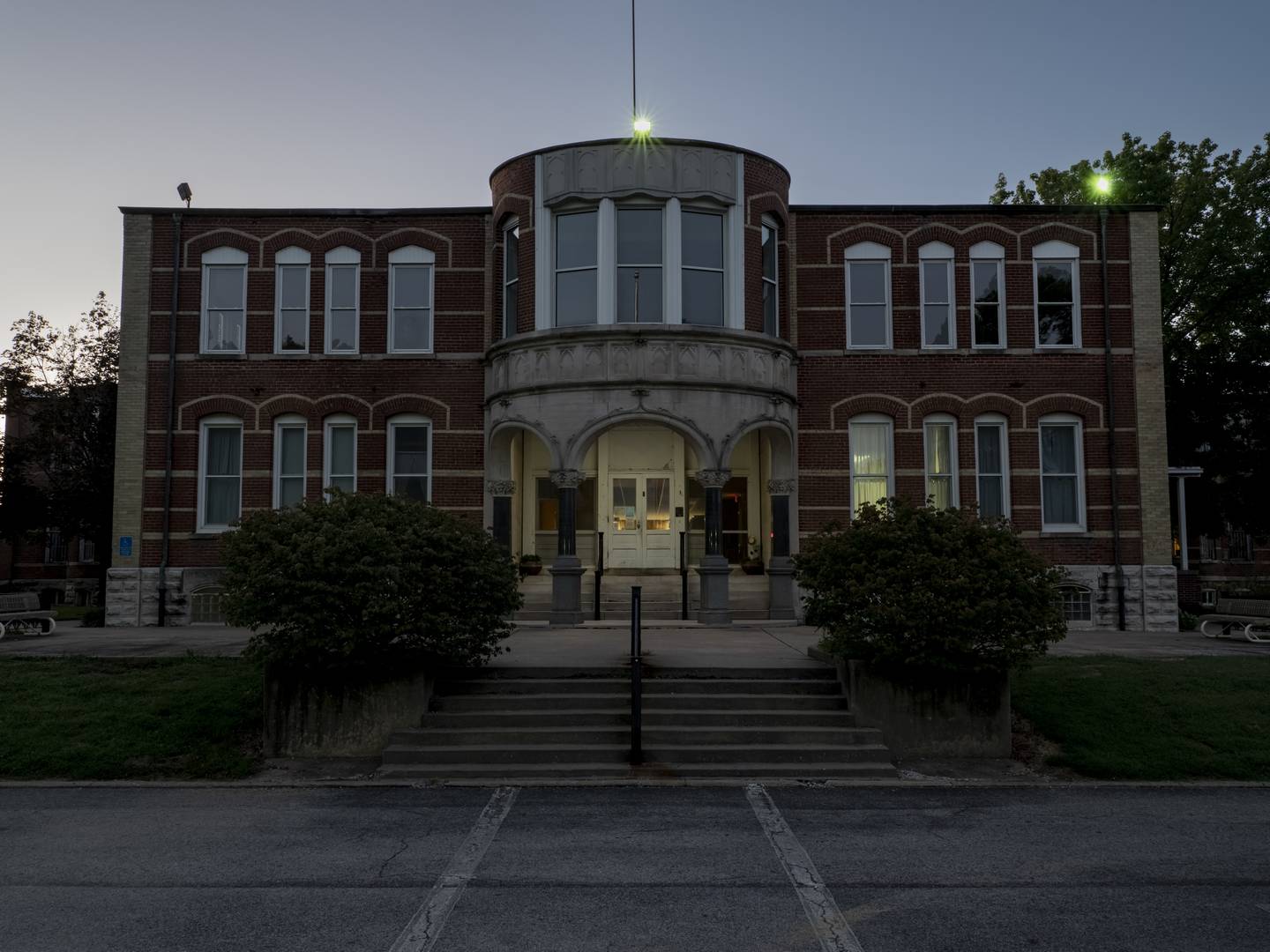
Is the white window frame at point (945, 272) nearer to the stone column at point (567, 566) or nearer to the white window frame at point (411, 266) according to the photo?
the stone column at point (567, 566)

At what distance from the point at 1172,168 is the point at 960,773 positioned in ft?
88.9

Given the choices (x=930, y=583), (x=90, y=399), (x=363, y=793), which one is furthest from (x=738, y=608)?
(x=90, y=399)

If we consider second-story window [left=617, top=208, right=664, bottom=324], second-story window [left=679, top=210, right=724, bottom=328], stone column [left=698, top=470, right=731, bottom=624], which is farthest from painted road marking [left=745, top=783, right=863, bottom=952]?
second-story window [left=679, top=210, right=724, bottom=328]

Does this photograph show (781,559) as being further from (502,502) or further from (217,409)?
(217,409)

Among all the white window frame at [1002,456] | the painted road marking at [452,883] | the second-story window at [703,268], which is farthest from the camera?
the white window frame at [1002,456]

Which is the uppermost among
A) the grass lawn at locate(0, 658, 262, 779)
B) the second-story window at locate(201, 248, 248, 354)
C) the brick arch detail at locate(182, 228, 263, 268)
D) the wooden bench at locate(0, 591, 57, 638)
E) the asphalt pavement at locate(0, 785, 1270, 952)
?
the brick arch detail at locate(182, 228, 263, 268)

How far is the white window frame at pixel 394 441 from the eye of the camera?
2053 centimetres

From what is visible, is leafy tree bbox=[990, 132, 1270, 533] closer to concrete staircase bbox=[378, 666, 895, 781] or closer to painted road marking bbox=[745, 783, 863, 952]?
concrete staircase bbox=[378, 666, 895, 781]

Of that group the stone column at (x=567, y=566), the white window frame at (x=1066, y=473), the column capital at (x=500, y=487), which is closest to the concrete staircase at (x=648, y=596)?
the stone column at (x=567, y=566)

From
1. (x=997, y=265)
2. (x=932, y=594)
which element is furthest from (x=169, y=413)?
(x=997, y=265)

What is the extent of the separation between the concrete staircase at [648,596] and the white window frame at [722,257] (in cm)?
517

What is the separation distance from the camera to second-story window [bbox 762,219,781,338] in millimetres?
19625

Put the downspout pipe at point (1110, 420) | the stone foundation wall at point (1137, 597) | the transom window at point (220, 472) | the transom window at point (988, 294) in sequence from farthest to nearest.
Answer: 1. the transom window at point (988, 294)
2. the transom window at point (220, 472)
3. the downspout pipe at point (1110, 420)
4. the stone foundation wall at point (1137, 597)

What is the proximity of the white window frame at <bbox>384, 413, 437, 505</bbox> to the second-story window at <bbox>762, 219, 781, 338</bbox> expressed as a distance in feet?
24.5
